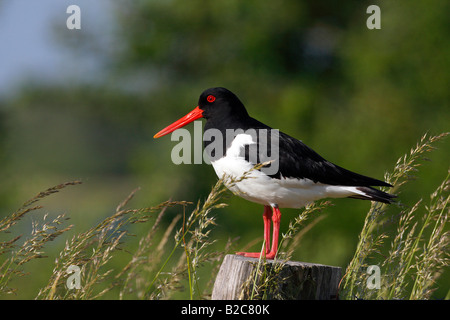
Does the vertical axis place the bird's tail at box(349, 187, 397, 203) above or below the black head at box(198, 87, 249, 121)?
below

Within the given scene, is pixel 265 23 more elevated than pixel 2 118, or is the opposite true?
pixel 265 23

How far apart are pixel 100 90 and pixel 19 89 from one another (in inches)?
232

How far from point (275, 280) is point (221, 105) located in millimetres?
1978

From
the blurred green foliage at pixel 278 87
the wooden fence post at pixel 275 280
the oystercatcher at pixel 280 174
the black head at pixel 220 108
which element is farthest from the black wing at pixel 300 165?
the blurred green foliage at pixel 278 87

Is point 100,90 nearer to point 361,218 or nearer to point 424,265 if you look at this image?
point 361,218

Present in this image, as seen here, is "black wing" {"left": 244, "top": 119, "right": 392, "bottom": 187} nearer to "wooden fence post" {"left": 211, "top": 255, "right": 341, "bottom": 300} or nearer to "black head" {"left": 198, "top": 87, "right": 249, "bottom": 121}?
"black head" {"left": 198, "top": 87, "right": 249, "bottom": 121}

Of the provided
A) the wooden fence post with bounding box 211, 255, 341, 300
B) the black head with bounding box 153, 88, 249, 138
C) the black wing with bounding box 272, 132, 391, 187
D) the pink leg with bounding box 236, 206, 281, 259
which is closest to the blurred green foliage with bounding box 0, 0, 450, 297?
the black head with bounding box 153, 88, 249, 138

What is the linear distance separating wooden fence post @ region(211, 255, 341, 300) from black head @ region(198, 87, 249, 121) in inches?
66.4

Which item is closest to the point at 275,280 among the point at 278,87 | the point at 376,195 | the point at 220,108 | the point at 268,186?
the point at 268,186

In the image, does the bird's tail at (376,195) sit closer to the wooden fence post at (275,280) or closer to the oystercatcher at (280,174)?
the oystercatcher at (280,174)

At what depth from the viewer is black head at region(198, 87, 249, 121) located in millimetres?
4605

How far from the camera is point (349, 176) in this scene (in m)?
4.27
